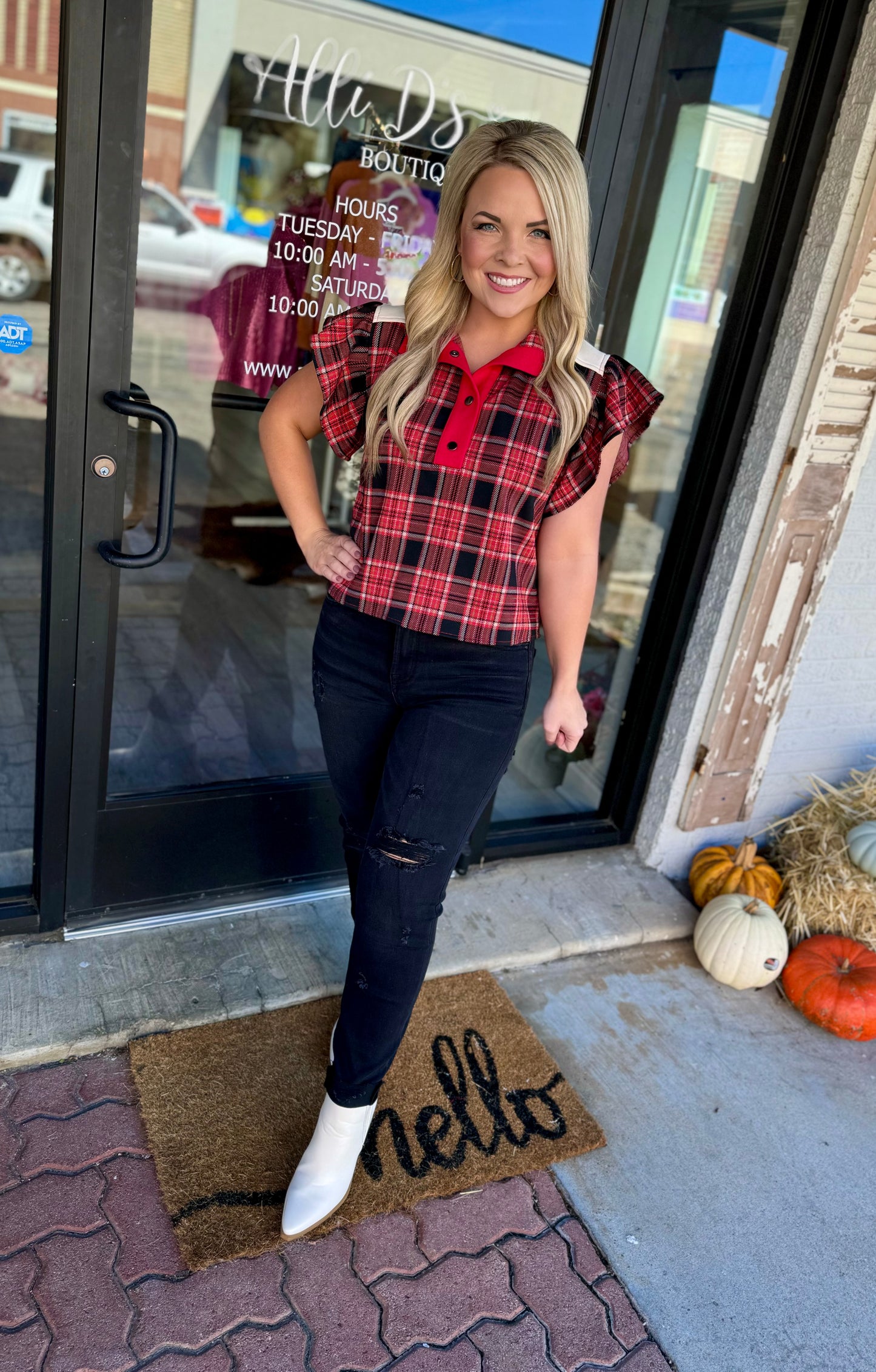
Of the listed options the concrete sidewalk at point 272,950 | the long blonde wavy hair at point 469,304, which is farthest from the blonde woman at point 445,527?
the concrete sidewalk at point 272,950

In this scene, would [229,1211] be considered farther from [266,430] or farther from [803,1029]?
[803,1029]

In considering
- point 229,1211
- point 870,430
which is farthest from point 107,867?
point 870,430

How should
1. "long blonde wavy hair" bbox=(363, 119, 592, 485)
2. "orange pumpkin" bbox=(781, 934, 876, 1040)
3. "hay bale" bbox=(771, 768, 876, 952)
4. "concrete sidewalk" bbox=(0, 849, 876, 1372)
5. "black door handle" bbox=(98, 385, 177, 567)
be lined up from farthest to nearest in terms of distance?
"hay bale" bbox=(771, 768, 876, 952) < "orange pumpkin" bbox=(781, 934, 876, 1040) < "black door handle" bbox=(98, 385, 177, 567) < "concrete sidewalk" bbox=(0, 849, 876, 1372) < "long blonde wavy hair" bbox=(363, 119, 592, 485)

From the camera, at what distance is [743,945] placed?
2.81m

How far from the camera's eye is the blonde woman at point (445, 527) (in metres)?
1.70

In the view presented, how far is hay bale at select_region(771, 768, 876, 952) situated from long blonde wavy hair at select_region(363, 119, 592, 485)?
1.83 meters

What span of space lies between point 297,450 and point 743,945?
1807 millimetres

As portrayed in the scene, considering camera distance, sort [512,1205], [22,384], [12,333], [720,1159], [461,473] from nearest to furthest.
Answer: [461,473] < [512,1205] < [12,333] < [720,1159] < [22,384]

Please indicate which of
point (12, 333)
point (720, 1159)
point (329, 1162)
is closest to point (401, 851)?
point (329, 1162)

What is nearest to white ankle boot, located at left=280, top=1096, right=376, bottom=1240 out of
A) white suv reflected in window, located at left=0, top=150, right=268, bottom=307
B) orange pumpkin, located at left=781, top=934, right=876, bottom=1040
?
orange pumpkin, located at left=781, top=934, right=876, bottom=1040

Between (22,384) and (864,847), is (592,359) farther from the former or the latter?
(22,384)

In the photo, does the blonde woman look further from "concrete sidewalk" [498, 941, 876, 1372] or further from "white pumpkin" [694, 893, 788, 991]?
"white pumpkin" [694, 893, 788, 991]

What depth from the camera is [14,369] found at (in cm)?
611

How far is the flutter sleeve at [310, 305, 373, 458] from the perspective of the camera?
5.99 ft
